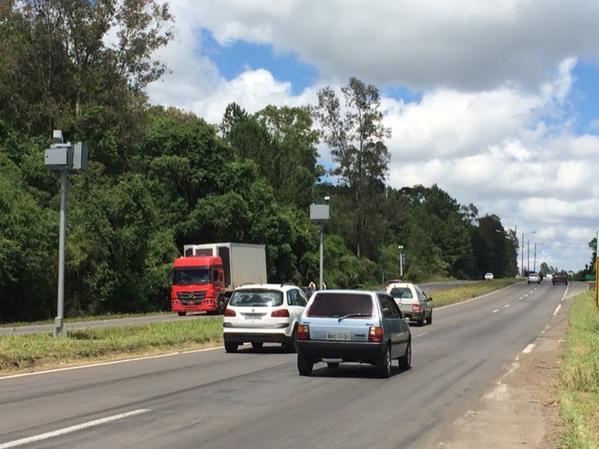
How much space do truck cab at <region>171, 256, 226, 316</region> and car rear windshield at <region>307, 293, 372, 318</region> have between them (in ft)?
86.5

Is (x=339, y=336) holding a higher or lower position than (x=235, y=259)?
lower

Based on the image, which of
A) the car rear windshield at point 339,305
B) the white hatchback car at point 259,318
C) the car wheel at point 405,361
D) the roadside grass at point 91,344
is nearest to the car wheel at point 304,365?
the car rear windshield at point 339,305

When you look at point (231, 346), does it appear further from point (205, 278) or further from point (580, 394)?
point (205, 278)

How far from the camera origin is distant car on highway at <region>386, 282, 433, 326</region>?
109 feet

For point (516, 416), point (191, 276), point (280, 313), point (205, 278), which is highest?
point (191, 276)

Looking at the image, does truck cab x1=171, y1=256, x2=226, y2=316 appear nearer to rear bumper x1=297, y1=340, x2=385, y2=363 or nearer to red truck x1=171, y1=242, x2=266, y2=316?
red truck x1=171, y1=242, x2=266, y2=316

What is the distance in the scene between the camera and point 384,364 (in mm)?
14766

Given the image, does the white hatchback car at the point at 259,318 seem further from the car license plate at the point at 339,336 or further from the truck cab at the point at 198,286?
the truck cab at the point at 198,286

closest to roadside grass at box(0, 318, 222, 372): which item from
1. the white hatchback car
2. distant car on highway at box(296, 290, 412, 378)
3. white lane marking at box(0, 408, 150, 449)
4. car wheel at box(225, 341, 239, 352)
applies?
car wheel at box(225, 341, 239, 352)

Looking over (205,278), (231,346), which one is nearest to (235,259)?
(205,278)

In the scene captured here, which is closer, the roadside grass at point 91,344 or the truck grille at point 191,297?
the roadside grass at point 91,344

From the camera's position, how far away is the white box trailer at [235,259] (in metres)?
43.7

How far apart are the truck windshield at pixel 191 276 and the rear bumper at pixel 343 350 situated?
2713 cm

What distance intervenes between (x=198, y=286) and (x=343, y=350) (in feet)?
89.9
